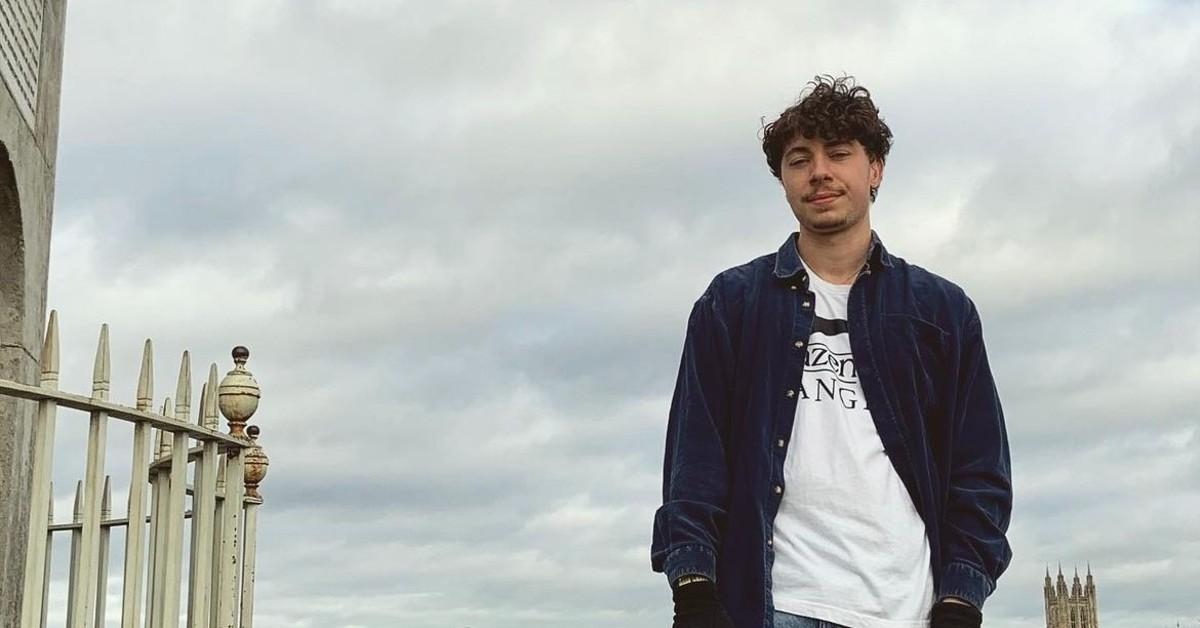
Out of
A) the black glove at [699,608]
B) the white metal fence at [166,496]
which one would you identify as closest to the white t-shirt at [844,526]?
the black glove at [699,608]

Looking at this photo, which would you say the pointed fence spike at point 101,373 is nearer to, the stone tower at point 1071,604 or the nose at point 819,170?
the nose at point 819,170

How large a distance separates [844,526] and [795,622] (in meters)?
0.22

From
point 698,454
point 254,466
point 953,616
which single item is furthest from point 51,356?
point 953,616

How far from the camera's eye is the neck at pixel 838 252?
3367 mm

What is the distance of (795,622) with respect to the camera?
3020mm

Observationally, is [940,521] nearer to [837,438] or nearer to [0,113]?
[837,438]

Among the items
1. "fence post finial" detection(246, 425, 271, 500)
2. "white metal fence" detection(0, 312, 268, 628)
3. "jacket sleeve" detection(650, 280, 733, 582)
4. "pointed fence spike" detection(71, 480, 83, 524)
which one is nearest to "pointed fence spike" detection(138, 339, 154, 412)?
"white metal fence" detection(0, 312, 268, 628)

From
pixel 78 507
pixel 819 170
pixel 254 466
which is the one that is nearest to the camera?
pixel 819 170

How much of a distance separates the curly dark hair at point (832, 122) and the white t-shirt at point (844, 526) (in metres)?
0.53

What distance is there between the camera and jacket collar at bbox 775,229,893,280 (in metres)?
3.36

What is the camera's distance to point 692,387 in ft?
10.9

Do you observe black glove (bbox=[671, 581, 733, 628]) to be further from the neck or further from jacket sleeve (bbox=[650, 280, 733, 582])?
the neck

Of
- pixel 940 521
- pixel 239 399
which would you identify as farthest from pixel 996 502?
pixel 239 399

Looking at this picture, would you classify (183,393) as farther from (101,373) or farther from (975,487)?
(975,487)
